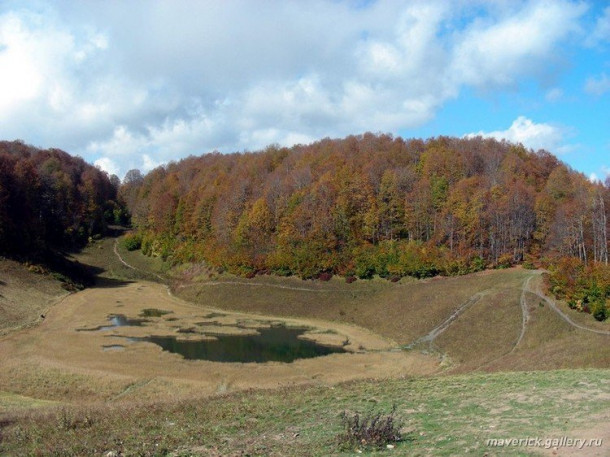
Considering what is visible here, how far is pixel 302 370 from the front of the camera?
41.3m

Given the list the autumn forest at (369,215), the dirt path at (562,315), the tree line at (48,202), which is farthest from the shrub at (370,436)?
the tree line at (48,202)

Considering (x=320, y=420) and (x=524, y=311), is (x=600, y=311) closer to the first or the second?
(x=524, y=311)

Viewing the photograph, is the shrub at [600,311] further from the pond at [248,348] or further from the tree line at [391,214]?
the pond at [248,348]

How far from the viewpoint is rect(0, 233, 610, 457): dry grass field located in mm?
15359

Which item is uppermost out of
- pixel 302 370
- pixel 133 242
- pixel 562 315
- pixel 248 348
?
pixel 133 242

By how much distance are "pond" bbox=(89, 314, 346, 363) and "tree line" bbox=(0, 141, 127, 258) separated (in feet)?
118

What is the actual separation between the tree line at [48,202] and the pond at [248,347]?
36.0 meters

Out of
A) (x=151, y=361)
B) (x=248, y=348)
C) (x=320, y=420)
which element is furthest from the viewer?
(x=248, y=348)

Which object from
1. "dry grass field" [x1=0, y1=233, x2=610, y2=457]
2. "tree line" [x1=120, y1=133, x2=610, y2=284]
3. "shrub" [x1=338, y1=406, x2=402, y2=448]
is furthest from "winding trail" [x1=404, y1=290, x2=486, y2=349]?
"shrub" [x1=338, y1=406, x2=402, y2=448]

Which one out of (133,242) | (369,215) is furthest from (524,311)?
(133,242)

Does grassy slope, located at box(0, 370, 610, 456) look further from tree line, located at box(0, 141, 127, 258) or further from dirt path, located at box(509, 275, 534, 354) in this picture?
tree line, located at box(0, 141, 127, 258)

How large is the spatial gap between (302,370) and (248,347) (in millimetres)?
10935

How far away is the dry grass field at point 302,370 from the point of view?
15359mm

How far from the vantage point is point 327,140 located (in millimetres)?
140875
